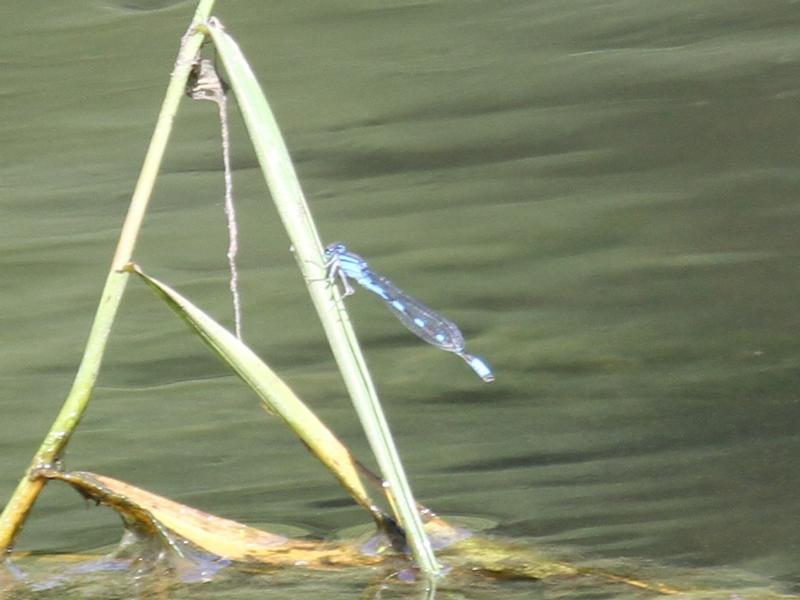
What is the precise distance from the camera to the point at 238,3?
18.0 feet

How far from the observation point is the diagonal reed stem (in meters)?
1.70

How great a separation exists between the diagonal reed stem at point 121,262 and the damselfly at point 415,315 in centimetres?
74

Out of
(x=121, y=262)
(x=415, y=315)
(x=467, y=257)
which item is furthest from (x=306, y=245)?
(x=467, y=257)

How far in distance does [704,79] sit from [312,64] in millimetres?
1312

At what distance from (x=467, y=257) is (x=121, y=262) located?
1.67 meters

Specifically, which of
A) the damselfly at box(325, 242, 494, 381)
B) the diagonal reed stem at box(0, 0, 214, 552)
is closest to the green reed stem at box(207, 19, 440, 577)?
the diagonal reed stem at box(0, 0, 214, 552)

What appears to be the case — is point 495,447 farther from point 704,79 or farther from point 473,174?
point 704,79

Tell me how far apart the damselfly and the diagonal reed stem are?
0.74 metres

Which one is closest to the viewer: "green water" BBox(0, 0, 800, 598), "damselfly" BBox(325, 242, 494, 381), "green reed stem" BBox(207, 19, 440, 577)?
"green reed stem" BBox(207, 19, 440, 577)

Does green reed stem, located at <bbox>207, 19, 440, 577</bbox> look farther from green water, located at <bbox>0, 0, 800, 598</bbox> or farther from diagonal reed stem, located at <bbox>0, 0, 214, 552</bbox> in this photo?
green water, located at <bbox>0, 0, 800, 598</bbox>

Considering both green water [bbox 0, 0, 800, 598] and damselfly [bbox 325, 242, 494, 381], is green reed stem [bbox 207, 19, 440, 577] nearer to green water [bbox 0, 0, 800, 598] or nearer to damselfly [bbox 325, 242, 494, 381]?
green water [bbox 0, 0, 800, 598]

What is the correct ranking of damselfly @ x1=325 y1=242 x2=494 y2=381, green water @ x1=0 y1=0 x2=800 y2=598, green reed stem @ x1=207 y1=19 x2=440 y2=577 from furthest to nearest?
damselfly @ x1=325 y1=242 x2=494 y2=381
green water @ x1=0 y1=0 x2=800 y2=598
green reed stem @ x1=207 y1=19 x2=440 y2=577

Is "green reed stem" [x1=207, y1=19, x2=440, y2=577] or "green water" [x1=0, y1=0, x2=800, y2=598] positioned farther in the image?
"green water" [x1=0, y1=0, x2=800, y2=598]

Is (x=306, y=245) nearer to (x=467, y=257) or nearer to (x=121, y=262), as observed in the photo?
(x=121, y=262)
